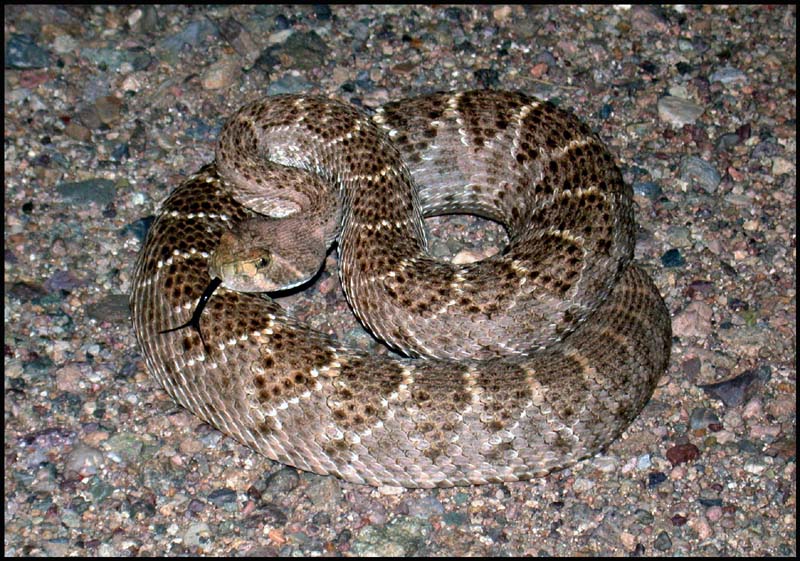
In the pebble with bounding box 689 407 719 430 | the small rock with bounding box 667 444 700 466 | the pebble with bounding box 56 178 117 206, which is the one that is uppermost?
the pebble with bounding box 56 178 117 206

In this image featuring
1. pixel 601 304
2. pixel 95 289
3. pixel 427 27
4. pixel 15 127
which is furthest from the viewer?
pixel 427 27

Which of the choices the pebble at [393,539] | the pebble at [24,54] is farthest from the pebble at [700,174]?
the pebble at [24,54]

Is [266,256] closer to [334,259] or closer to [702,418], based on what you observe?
[334,259]

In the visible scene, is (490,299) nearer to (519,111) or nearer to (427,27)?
(519,111)

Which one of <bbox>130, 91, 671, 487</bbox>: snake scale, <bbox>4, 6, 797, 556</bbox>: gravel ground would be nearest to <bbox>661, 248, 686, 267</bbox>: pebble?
<bbox>4, 6, 797, 556</bbox>: gravel ground

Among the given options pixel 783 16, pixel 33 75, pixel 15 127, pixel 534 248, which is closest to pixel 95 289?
pixel 15 127

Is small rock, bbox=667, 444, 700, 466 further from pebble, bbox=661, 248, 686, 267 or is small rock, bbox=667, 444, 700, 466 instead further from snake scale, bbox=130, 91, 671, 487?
pebble, bbox=661, 248, 686, 267

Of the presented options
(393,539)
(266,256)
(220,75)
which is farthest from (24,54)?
(393,539)
